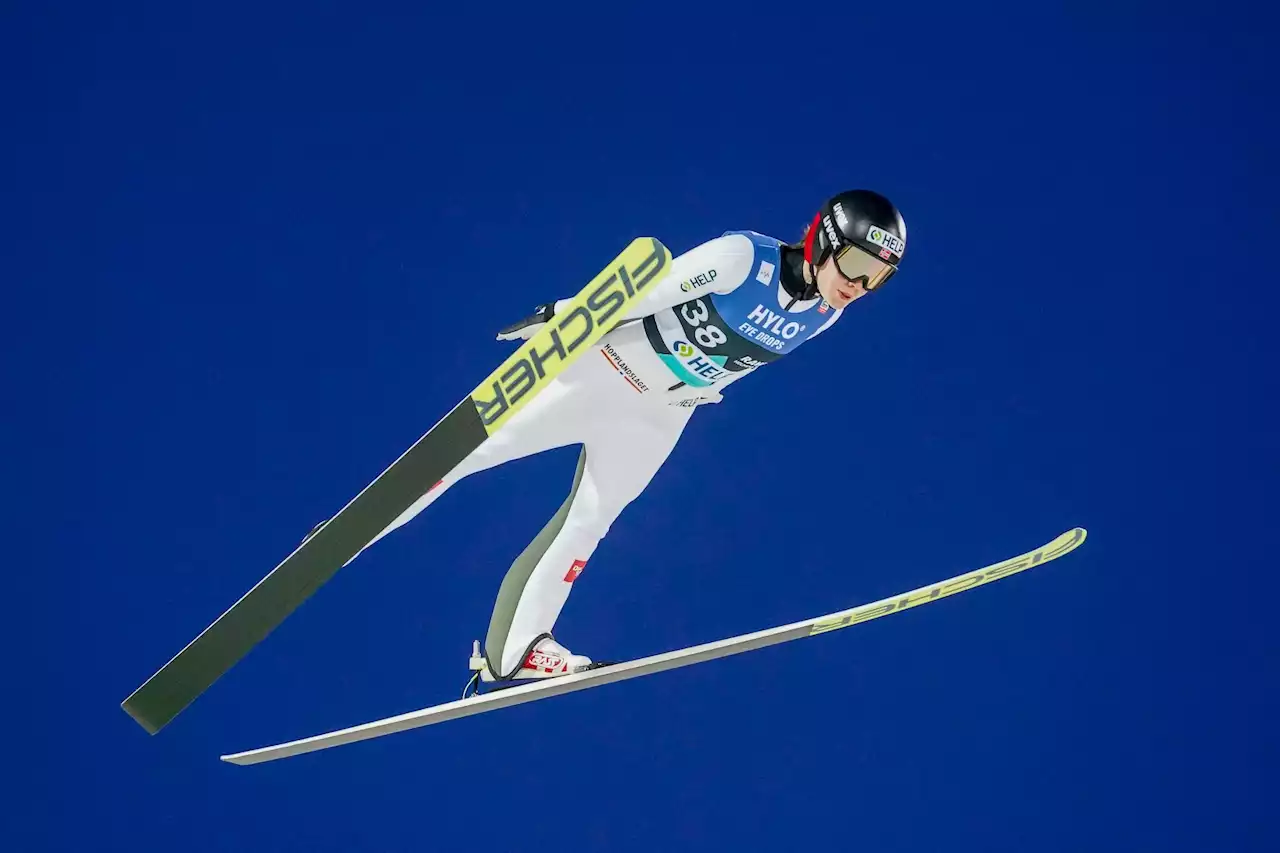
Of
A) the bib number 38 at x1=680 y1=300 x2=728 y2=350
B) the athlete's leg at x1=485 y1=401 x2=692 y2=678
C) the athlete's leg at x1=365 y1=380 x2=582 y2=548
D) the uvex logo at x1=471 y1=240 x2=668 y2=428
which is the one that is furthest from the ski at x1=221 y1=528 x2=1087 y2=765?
the uvex logo at x1=471 y1=240 x2=668 y2=428

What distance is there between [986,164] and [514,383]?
148 centimetres

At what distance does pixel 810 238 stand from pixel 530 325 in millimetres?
461

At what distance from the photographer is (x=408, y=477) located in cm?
190

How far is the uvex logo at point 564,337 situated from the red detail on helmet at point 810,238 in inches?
15.7

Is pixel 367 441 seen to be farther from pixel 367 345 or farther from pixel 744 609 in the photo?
pixel 744 609

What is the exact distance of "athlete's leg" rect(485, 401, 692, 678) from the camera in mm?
2262

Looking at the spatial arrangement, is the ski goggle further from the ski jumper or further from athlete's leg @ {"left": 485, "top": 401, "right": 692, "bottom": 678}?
athlete's leg @ {"left": 485, "top": 401, "right": 692, "bottom": 678}

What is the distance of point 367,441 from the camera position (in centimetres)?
278

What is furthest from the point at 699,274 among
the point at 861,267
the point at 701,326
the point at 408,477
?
the point at 408,477

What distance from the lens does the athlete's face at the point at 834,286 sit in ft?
6.45

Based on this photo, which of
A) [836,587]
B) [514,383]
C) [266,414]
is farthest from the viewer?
[836,587]

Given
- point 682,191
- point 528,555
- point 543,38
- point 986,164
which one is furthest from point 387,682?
point 986,164

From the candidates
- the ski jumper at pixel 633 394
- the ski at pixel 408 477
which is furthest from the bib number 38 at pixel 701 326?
the ski at pixel 408 477

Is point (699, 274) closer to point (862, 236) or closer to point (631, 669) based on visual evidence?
point (862, 236)
